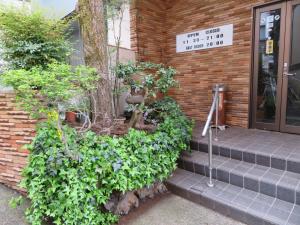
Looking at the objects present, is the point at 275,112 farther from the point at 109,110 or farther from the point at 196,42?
the point at 109,110

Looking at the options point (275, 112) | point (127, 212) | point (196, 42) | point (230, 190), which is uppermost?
point (196, 42)

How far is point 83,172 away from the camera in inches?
82.7

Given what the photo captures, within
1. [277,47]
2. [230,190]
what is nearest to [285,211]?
[230,190]

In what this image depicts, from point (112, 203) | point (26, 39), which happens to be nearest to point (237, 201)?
point (112, 203)

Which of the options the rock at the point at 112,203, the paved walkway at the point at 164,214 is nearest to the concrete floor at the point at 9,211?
the paved walkway at the point at 164,214

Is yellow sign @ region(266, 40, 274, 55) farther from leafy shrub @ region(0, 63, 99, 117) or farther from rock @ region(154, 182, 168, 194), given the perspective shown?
leafy shrub @ region(0, 63, 99, 117)

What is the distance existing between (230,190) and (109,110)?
1.87 metres

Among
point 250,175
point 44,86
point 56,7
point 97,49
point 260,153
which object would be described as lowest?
point 250,175

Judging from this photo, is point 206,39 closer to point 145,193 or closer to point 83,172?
point 145,193

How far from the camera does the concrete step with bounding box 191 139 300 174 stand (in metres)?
2.64

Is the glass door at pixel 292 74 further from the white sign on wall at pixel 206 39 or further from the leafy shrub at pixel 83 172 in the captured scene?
the leafy shrub at pixel 83 172

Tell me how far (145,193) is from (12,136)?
5.89ft

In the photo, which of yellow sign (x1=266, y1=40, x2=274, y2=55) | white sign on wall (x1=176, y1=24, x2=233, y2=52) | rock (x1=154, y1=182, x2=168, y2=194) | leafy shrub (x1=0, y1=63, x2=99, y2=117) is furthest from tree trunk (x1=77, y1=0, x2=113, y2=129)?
yellow sign (x1=266, y1=40, x2=274, y2=55)

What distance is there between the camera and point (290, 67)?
140 inches
